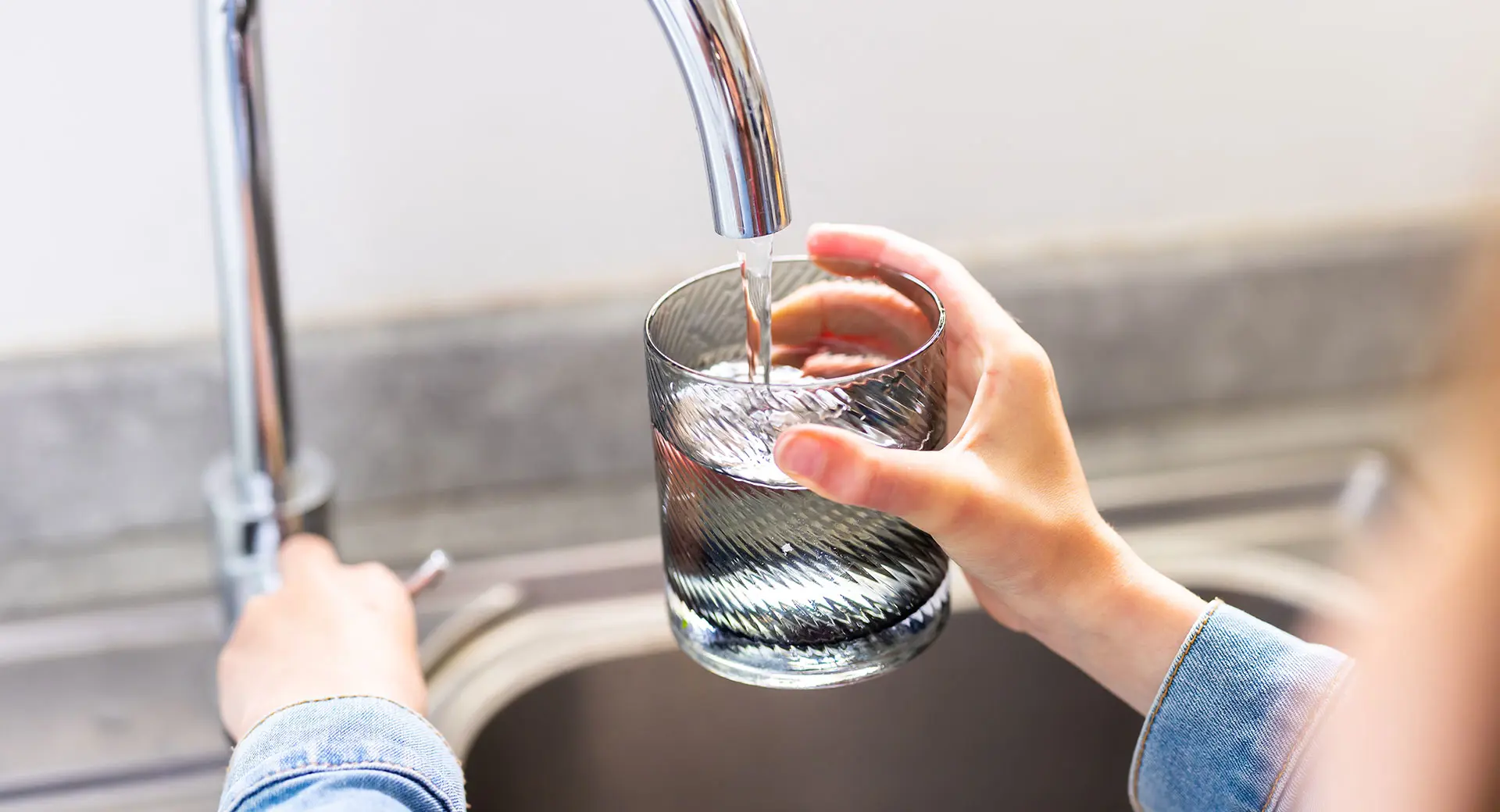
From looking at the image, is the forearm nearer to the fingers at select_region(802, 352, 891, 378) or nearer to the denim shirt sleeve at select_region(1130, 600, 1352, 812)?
the denim shirt sleeve at select_region(1130, 600, 1352, 812)

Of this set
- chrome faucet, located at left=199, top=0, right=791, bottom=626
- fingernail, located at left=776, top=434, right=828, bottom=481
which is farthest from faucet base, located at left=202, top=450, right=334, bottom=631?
fingernail, located at left=776, top=434, right=828, bottom=481

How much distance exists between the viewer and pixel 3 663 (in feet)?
2.28

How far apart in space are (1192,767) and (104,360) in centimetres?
60

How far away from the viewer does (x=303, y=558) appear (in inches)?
23.7

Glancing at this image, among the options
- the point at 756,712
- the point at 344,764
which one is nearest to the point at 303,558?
the point at 344,764

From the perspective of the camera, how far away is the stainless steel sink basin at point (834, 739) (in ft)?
2.25

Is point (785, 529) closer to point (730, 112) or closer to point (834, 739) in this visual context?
point (730, 112)

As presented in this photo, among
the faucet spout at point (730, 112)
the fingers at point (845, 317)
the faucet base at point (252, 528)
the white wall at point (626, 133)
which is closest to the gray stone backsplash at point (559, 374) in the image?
the white wall at point (626, 133)

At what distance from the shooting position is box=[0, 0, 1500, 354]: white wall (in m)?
0.66

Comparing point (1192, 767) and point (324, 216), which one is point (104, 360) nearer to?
point (324, 216)

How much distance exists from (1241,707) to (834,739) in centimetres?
26

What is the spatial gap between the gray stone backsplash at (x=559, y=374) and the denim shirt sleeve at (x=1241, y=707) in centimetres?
34

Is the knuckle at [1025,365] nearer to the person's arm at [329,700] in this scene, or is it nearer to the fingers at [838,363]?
the fingers at [838,363]

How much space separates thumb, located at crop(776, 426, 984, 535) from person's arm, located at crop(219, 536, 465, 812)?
0.21m
